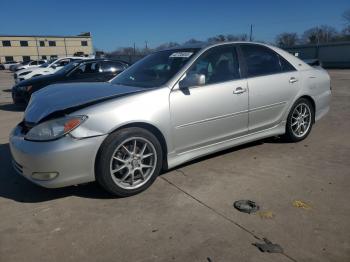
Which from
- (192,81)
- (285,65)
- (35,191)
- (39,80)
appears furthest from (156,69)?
(39,80)

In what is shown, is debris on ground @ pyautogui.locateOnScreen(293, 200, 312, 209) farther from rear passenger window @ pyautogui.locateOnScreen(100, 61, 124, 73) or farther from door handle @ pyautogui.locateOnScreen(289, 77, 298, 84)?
rear passenger window @ pyautogui.locateOnScreen(100, 61, 124, 73)

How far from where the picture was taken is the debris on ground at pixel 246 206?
10.8 feet

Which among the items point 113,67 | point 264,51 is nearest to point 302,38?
point 113,67

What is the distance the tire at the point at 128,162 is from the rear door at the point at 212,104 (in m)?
0.34

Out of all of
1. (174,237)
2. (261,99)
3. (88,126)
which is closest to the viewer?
(174,237)

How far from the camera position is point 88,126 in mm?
3346

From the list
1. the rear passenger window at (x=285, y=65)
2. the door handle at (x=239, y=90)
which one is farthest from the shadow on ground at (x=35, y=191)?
the rear passenger window at (x=285, y=65)

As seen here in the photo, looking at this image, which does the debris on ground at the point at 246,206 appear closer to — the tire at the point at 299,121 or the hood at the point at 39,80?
the tire at the point at 299,121

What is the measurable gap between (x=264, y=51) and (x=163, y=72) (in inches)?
62.6

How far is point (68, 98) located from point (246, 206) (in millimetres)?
2156

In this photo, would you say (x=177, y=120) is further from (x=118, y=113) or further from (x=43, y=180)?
(x=43, y=180)

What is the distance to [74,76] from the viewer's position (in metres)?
9.95

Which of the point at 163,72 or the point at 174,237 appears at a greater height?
the point at 163,72

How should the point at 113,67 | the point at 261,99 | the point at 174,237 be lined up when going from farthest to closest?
the point at 113,67, the point at 261,99, the point at 174,237
